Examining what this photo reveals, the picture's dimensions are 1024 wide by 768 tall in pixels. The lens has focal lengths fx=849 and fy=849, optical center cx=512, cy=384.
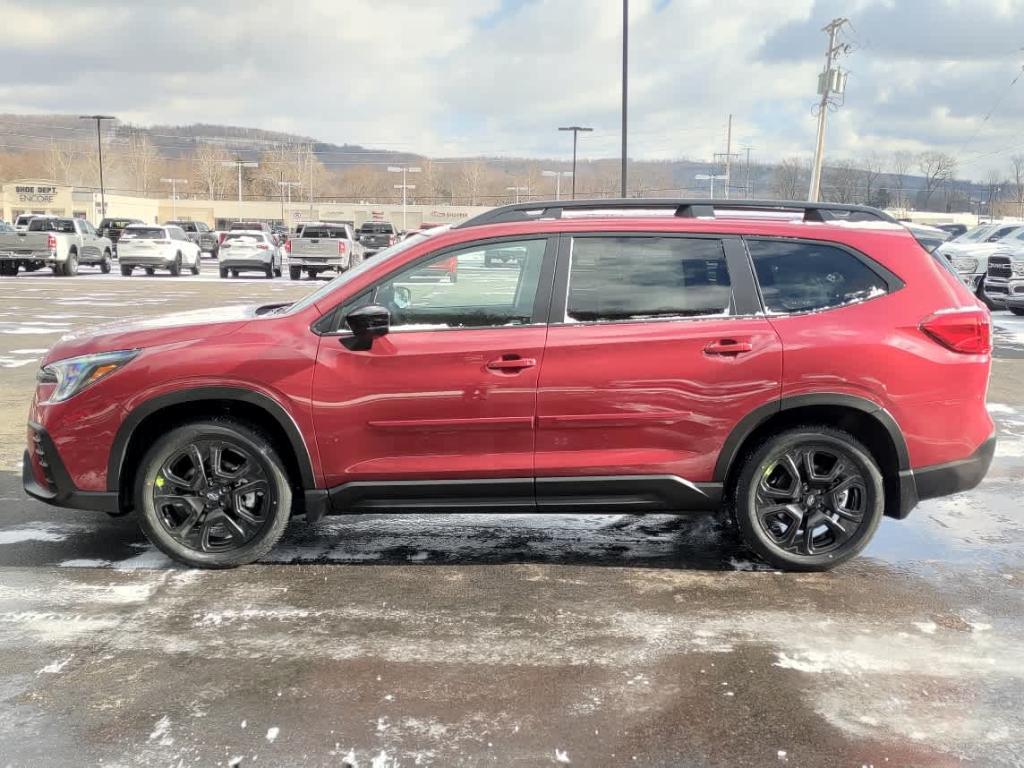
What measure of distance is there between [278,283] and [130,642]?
24021mm

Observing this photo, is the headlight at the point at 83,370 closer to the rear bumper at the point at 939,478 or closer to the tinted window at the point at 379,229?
the rear bumper at the point at 939,478

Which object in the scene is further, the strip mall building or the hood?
the strip mall building

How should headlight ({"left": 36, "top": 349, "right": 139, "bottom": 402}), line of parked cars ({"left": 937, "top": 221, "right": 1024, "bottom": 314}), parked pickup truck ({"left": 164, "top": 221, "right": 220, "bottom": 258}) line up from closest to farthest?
1. headlight ({"left": 36, "top": 349, "right": 139, "bottom": 402})
2. line of parked cars ({"left": 937, "top": 221, "right": 1024, "bottom": 314})
3. parked pickup truck ({"left": 164, "top": 221, "right": 220, "bottom": 258})

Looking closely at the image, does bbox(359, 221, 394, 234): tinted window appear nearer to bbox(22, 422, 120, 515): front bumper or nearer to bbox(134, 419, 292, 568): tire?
bbox(22, 422, 120, 515): front bumper

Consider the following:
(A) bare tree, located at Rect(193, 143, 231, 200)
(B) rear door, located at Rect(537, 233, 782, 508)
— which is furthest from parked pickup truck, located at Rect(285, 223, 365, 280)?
(A) bare tree, located at Rect(193, 143, 231, 200)

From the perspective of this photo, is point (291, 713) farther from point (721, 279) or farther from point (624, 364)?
point (721, 279)

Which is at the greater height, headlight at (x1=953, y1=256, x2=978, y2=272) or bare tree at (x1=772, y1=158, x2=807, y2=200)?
bare tree at (x1=772, y1=158, x2=807, y2=200)

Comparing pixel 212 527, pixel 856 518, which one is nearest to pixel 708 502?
pixel 856 518

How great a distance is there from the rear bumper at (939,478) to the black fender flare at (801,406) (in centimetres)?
23

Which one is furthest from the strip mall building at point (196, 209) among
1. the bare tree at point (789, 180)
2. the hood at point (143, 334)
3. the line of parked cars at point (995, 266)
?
the hood at point (143, 334)

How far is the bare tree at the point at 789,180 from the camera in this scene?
9343 centimetres

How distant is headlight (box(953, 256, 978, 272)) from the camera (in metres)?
19.0

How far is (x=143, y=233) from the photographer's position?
28656 mm

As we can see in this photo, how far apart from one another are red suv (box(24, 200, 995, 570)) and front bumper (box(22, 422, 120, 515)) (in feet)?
0.04
